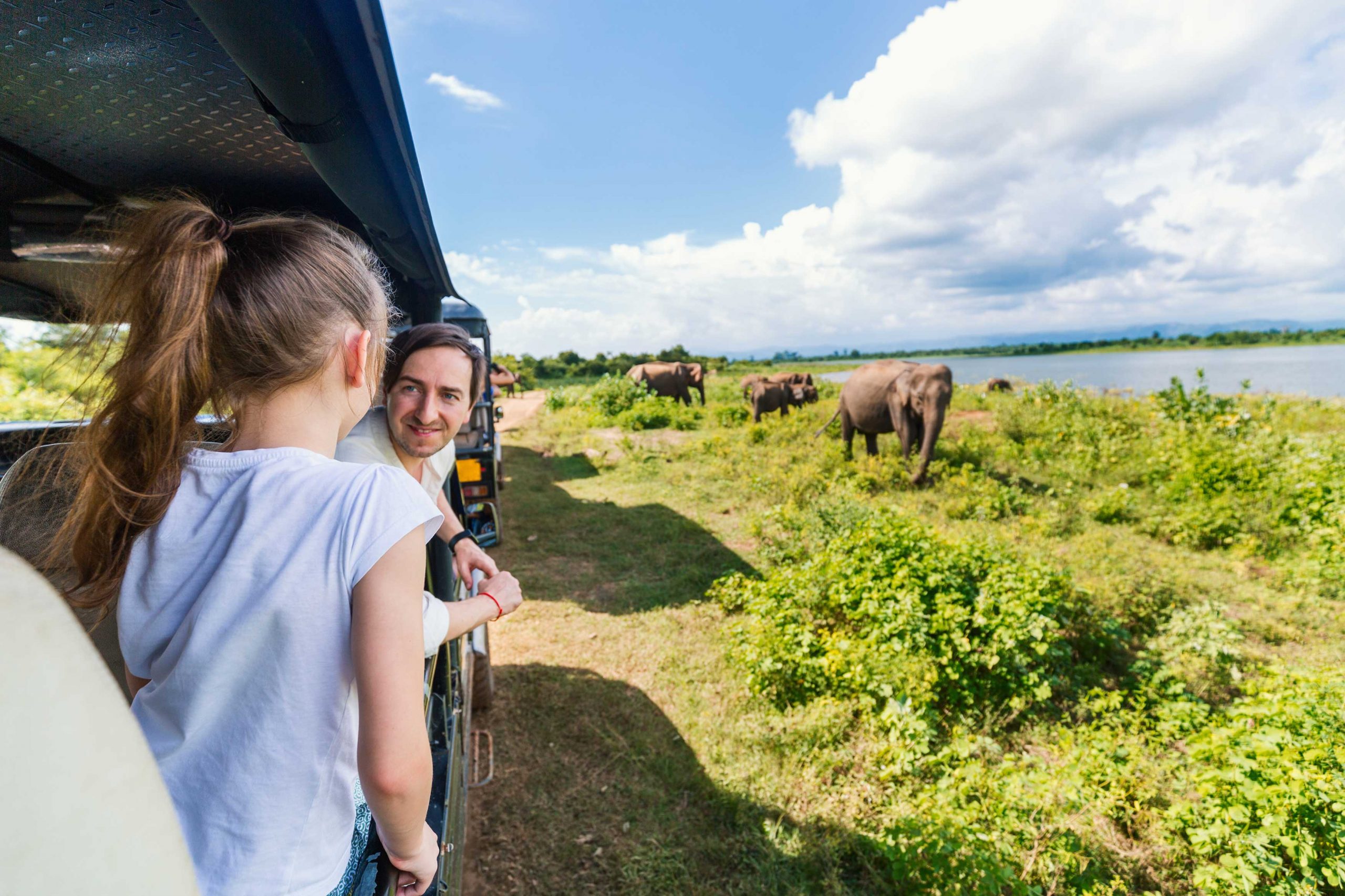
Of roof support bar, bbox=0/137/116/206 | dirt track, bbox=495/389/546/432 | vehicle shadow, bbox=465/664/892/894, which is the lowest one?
vehicle shadow, bbox=465/664/892/894

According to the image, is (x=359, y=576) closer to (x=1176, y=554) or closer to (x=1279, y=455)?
(x=1176, y=554)

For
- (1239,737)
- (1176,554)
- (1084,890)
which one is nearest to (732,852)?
(1084,890)

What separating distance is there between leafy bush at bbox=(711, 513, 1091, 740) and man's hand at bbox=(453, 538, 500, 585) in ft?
7.17

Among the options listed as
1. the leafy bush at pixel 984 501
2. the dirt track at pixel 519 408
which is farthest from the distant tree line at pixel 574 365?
the leafy bush at pixel 984 501

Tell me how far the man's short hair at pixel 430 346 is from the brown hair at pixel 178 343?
1.13m

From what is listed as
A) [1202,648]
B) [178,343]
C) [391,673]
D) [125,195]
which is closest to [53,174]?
[125,195]

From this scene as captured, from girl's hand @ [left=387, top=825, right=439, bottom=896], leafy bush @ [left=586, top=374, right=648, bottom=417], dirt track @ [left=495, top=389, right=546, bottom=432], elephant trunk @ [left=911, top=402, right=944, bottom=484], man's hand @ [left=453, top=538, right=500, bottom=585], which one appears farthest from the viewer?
leafy bush @ [left=586, top=374, right=648, bottom=417]

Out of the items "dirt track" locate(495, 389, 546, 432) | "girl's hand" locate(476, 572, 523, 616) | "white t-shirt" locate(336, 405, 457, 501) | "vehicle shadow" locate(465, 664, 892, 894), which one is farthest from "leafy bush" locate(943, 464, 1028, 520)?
"dirt track" locate(495, 389, 546, 432)

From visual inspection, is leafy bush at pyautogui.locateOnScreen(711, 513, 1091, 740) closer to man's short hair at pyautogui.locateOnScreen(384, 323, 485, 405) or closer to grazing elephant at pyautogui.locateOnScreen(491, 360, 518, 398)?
man's short hair at pyautogui.locateOnScreen(384, 323, 485, 405)

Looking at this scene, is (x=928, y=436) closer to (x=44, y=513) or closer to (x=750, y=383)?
(x=44, y=513)

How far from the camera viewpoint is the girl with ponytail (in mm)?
837

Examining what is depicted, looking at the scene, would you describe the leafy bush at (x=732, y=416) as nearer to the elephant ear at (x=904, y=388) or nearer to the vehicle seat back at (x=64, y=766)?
the elephant ear at (x=904, y=388)

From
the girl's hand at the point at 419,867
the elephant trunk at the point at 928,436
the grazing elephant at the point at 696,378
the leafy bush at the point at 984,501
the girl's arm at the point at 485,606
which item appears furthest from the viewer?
the grazing elephant at the point at 696,378

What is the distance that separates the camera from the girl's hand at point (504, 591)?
4.82 ft
